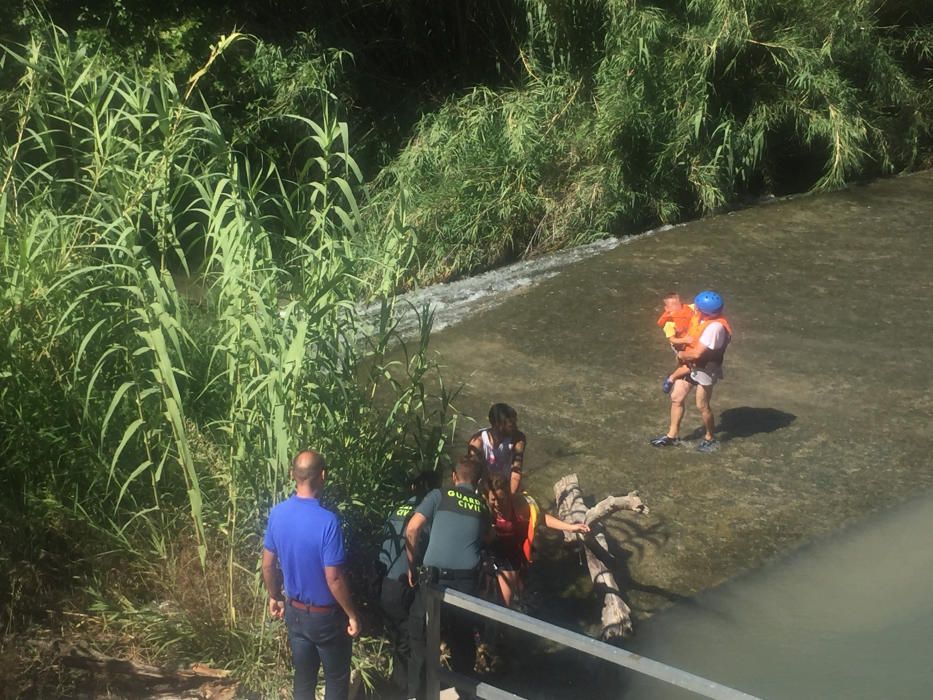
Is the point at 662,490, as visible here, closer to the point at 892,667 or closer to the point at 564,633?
the point at 892,667

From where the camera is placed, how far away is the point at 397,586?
4965mm

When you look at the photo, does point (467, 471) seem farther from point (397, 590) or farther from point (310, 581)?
point (310, 581)

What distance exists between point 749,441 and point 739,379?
49.1 inches

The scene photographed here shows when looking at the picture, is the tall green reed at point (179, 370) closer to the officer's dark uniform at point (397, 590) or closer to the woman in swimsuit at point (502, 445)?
the officer's dark uniform at point (397, 590)

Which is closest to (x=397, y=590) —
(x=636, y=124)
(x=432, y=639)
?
(x=432, y=639)

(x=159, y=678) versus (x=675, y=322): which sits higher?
(x=675, y=322)

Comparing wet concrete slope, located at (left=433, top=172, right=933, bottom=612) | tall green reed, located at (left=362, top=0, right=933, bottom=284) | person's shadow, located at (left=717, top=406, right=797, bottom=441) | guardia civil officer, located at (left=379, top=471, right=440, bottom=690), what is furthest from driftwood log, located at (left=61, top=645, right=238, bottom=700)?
tall green reed, located at (left=362, top=0, right=933, bottom=284)

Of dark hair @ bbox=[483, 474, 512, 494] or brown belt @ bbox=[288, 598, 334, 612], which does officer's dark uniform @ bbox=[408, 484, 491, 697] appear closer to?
dark hair @ bbox=[483, 474, 512, 494]

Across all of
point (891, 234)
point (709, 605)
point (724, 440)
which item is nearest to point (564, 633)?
point (709, 605)

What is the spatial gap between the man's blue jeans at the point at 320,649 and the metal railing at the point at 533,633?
38 cm

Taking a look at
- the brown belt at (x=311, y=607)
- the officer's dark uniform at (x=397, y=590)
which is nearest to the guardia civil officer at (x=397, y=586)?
the officer's dark uniform at (x=397, y=590)

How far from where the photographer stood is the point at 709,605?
615 centimetres

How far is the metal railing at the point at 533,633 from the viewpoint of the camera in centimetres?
332

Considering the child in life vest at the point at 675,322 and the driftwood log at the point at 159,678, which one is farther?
the child in life vest at the point at 675,322
